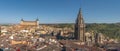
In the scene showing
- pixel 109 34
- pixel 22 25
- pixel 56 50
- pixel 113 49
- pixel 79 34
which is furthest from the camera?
pixel 22 25

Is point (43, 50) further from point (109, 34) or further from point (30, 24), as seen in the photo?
point (30, 24)

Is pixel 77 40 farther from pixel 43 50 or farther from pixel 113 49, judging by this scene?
pixel 43 50

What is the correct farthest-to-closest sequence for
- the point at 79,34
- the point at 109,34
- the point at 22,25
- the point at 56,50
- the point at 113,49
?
the point at 22,25
the point at 109,34
the point at 79,34
the point at 113,49
the point at 56,50

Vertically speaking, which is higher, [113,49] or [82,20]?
[82,20]

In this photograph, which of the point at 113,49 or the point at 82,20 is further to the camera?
the point at 82,20

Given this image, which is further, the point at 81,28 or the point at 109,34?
the point at 109,34

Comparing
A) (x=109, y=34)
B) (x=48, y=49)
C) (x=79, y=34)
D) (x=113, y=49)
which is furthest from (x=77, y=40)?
(x=109, y=34)

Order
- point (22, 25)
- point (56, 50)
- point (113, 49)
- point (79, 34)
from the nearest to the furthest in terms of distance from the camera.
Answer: point (56, 50), point (113, 49), point (79, 34), point (22, 25)

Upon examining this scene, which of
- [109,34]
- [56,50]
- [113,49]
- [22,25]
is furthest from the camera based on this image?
[22,25]

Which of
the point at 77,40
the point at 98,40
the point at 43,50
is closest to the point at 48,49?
the point at 43,50
